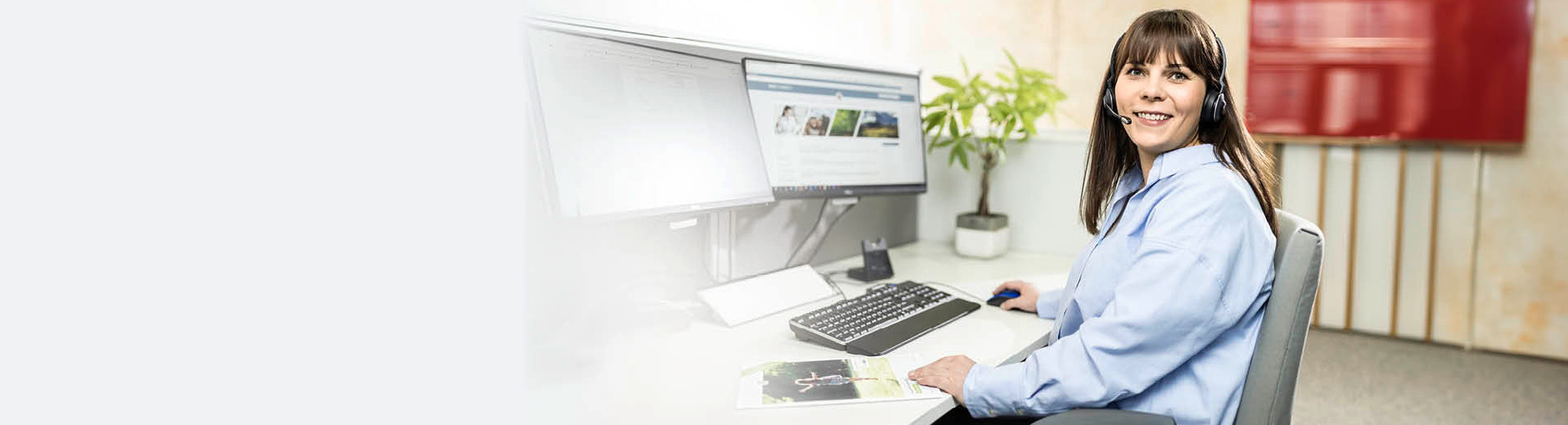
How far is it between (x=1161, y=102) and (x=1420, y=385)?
2.33m

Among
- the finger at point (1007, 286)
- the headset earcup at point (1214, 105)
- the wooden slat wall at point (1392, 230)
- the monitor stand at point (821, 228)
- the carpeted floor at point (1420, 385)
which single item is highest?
the headset earcup at point (1214, 105)

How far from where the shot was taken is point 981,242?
6.72 ft

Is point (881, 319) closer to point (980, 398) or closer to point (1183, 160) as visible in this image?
point (980, 398)

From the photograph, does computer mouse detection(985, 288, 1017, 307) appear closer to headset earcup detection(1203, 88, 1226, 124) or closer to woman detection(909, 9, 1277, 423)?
woman detection(909, 9, 1277, 423)

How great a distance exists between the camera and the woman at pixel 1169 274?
113 centimetres

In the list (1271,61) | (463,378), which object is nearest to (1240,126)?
(463,378)

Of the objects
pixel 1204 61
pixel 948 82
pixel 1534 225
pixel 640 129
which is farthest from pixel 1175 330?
pixel 1534 225

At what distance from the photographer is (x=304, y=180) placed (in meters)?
0.93

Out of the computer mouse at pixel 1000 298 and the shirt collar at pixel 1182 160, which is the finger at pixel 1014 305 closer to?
the computer mouse at pixel 1000 298

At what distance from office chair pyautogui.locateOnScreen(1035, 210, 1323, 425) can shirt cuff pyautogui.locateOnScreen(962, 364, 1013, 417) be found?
0.29ft

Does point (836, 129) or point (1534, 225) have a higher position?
point (836, 129)

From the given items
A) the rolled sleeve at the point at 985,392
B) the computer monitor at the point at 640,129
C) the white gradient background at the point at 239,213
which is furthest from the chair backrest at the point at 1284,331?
the white gradient background at the point at 239,213

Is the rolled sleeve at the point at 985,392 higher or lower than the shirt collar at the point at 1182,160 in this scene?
lower

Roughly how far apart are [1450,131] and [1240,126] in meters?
2.55
